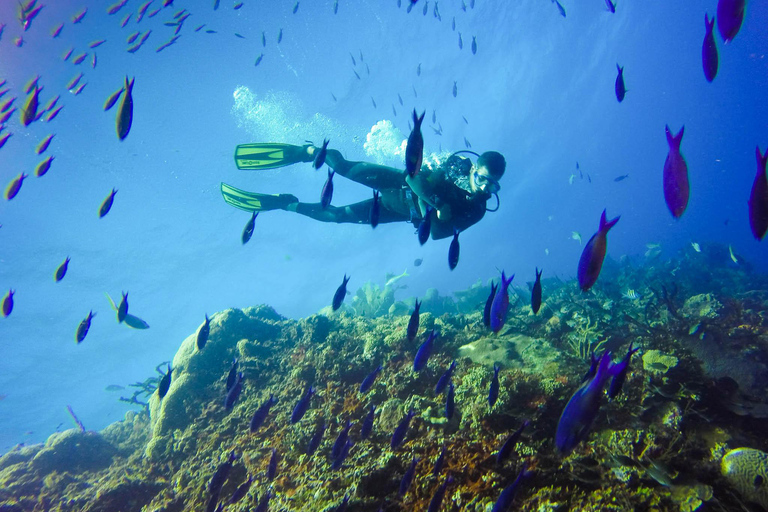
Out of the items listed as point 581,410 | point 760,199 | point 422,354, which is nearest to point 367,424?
point 422,354

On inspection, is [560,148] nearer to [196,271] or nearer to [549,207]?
[549,207]

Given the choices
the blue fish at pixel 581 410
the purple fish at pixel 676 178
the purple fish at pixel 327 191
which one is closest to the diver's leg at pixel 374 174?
the purple fish at pixel 327 191

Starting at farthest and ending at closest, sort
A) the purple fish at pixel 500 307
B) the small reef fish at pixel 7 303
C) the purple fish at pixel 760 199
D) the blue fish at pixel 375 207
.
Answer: the small reef fish at pixel 7 303 < the blue fish at pixel 375 207 < the purple fish at pixel 500 307 < the purple fish at pixel 760 199

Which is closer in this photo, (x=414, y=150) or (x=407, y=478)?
(x=414, y=150)

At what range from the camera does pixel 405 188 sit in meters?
6.02

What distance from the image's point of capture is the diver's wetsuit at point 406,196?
457 centimetres

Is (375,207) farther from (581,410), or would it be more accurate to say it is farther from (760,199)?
(760,199)

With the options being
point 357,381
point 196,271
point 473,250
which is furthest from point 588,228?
point 357,381

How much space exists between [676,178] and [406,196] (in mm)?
4543

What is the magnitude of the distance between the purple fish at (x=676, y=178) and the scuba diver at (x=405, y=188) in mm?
2053

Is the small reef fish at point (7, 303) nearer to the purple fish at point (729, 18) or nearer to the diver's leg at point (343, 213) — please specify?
the diver's leg at point (343, 213)

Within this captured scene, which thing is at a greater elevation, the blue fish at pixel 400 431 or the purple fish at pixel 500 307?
the purple fish at pixel 500 307

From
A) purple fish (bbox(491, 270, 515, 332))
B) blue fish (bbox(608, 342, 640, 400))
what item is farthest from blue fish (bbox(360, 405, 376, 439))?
blue fish (bbox(608, 342, 640, 400))

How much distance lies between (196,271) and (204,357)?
35.8 metres
